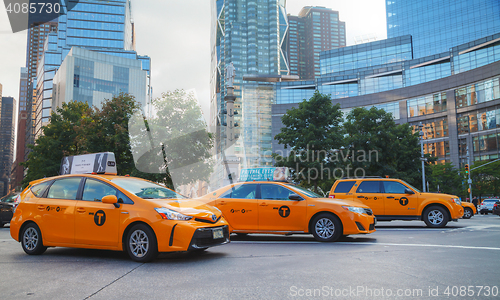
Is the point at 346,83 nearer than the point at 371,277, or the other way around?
the point at 371,277

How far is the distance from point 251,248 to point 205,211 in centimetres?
188

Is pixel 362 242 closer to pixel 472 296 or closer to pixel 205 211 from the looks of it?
pixel 205 211

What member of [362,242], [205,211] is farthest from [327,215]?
[205,211]

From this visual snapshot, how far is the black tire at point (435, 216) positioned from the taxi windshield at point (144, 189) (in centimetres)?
959

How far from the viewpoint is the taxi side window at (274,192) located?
989cm

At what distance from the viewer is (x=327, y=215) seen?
9.30 m

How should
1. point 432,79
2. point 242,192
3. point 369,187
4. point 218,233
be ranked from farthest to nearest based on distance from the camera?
point 432,79 → point 369,187 → point 242,192 → point 218,233

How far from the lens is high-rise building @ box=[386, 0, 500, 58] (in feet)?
339

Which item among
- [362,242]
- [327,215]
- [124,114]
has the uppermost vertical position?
[124,114]

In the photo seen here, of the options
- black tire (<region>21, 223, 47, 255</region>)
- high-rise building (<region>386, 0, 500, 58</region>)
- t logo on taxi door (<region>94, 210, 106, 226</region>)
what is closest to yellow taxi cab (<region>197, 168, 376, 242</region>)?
t logo on taxi door (<region>94, 210, 106, 226</region>)

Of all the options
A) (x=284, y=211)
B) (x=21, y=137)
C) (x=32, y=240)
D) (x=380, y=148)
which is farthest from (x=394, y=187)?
(x=21, y=137)

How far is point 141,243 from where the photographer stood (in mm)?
6559

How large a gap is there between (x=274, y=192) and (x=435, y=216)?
22.7ft

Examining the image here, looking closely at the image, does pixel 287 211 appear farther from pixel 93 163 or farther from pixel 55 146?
pixel 55 146
